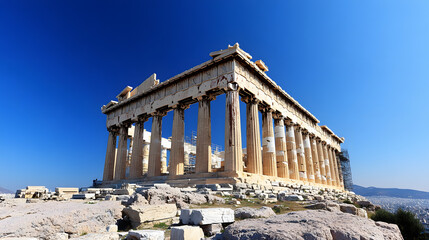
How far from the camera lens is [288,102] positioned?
80.2 feet

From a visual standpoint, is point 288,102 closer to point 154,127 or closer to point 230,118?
point 230,118

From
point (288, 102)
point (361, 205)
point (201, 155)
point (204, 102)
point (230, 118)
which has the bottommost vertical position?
point (361, 205)

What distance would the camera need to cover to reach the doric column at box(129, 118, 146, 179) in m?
22.0

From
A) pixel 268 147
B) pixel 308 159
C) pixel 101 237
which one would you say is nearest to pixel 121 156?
pixel 268 147

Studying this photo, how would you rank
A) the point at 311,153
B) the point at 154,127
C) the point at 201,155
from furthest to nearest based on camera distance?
the point at 311,153 < the point at 154,127 < the point at 201,155

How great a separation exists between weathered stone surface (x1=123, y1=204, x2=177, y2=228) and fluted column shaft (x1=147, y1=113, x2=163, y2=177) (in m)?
14.9

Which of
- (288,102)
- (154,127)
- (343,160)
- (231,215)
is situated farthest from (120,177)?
(343,160)

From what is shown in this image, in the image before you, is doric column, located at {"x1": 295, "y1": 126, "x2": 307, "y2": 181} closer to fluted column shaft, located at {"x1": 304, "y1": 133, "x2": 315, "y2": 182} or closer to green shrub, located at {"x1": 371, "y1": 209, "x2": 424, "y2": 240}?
fluted column shaft, located at {"x1": 304, "y1": 133, "x2": 315, "y2": 182}

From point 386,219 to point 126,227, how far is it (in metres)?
7.23

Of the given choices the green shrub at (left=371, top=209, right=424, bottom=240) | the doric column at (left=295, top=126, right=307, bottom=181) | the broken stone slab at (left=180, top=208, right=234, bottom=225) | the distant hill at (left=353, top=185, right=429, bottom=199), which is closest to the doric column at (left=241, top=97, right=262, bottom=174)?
the doric column at (left=295, top=126, right=307, bottom=181)

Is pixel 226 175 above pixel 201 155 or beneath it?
beneath

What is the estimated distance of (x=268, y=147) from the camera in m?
19.2

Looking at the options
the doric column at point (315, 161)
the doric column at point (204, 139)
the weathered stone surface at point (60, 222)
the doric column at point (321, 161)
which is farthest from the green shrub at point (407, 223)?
the doric column at point (321, 161)

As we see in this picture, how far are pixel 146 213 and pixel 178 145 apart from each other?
13.3m
